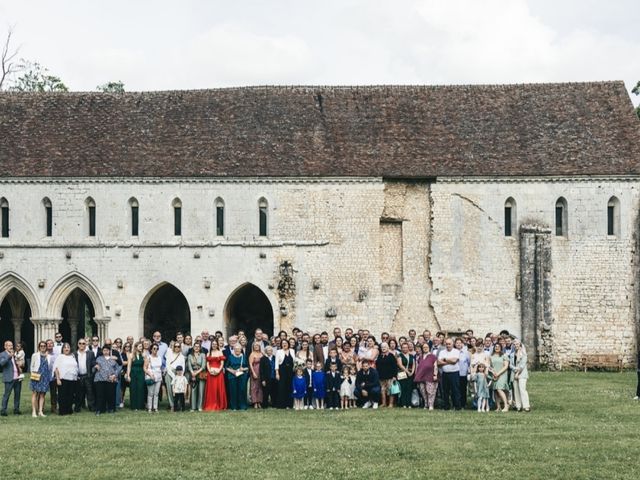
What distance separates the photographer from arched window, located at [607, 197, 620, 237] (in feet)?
140

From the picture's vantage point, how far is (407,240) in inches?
1697

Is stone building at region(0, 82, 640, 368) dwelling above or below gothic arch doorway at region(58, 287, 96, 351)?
above

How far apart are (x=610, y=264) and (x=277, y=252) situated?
12.5m

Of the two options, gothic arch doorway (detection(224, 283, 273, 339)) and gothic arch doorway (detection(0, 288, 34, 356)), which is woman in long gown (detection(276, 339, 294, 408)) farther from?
gothic arch doorway (detection(0, 288, 34, 356))

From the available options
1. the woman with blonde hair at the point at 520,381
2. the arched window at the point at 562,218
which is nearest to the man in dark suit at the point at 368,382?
the woman with blonde hair at the point at 520,381

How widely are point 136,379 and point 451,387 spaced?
7.74 meters

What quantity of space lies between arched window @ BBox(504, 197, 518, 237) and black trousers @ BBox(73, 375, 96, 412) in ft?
65.1

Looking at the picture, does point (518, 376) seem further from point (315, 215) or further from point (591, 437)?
point (315, 215)

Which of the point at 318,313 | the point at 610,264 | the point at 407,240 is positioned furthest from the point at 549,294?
the point at 318,313

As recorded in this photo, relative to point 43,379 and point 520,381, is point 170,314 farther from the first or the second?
point 520,381

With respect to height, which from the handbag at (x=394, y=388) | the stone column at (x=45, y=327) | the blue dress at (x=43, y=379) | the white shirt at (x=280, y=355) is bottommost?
the handbag at (x=394, y=388)

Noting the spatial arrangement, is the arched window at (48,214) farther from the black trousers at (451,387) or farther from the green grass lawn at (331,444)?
the black trousers at (451,387)

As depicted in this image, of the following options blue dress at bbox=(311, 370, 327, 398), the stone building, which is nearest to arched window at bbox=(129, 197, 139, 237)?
the stone building

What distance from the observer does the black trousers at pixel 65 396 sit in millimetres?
27344
